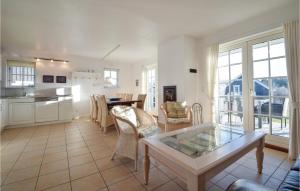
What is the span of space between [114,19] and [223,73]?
2854mm

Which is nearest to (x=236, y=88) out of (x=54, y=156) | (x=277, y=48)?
(x=277, y=48)

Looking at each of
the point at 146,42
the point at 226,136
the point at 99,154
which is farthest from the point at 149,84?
the point at 226,136

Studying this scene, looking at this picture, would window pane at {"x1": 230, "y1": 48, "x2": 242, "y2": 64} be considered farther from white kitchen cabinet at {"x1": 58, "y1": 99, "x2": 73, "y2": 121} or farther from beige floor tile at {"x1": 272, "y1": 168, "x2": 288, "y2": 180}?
white kitchen cabinet at {"x1": 58, "y1": 99, "x2": 73, "y2": 121}

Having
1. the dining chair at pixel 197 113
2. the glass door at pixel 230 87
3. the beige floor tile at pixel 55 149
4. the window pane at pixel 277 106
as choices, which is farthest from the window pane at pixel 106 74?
the window pane at pixel 277 106

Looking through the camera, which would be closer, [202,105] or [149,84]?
[202,105]

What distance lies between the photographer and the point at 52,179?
1.81 meters

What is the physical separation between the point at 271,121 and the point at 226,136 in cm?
168

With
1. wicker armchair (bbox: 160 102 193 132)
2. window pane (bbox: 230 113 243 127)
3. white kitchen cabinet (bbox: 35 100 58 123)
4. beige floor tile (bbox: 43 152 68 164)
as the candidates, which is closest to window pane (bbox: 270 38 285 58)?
window pane (bbox: 230 113 243 127)

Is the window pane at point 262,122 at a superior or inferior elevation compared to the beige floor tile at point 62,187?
superior

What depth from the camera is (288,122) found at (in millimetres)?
2602

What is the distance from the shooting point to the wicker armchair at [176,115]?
3.15 metres

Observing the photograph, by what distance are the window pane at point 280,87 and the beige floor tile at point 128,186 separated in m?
2.95

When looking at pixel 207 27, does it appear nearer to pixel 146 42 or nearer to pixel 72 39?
pixel 146 42

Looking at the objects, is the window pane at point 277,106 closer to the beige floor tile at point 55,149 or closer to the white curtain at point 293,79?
the white curtain at point 293,79
